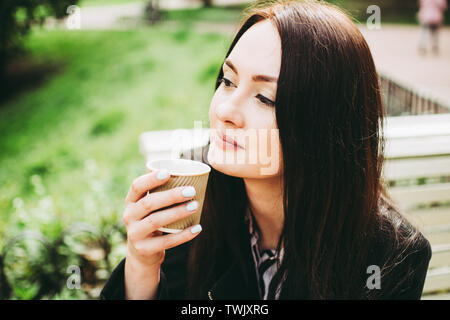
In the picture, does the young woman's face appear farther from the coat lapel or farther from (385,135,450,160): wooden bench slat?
(385,135,450,160): wooden bench slat

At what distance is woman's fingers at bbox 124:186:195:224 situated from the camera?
1098mm

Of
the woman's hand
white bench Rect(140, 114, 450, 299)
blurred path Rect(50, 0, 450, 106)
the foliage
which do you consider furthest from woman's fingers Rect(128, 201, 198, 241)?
blurred path Rect(50, 0, 450, 106)

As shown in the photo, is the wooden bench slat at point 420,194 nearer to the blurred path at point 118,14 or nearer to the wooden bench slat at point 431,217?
the wooden bench slat at point 431,217

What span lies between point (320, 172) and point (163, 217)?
547 millimetres

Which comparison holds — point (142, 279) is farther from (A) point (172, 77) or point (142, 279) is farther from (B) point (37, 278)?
(A) point (172, 77)

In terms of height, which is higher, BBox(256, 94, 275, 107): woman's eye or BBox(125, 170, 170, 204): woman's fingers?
BBox(256, 94, 275, 107): woman's eye

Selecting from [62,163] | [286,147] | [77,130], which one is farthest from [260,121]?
[77,130]

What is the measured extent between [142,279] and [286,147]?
Result: 60cm

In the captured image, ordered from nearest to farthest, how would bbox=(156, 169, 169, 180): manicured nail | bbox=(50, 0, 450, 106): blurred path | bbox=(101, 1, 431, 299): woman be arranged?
bbox=(156, 169, 169, 180): manicured nail → bbox=(101, 1, 431, 299): woman → bbox=(50, 0, 450, 106): blurred path

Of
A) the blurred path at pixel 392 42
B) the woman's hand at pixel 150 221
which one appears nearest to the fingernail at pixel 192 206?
the woman's hand at pixel 150 221

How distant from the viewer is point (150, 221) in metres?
1.15

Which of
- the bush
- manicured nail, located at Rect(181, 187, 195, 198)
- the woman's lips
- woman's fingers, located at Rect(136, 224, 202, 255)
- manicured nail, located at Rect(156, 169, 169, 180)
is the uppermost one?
the bush

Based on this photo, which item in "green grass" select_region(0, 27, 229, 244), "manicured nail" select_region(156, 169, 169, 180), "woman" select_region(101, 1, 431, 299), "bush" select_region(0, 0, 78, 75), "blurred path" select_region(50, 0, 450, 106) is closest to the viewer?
"manicured nail" select_region(156, 169, 169, 180)

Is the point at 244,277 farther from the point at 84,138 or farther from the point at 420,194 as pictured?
the point at 84,138
